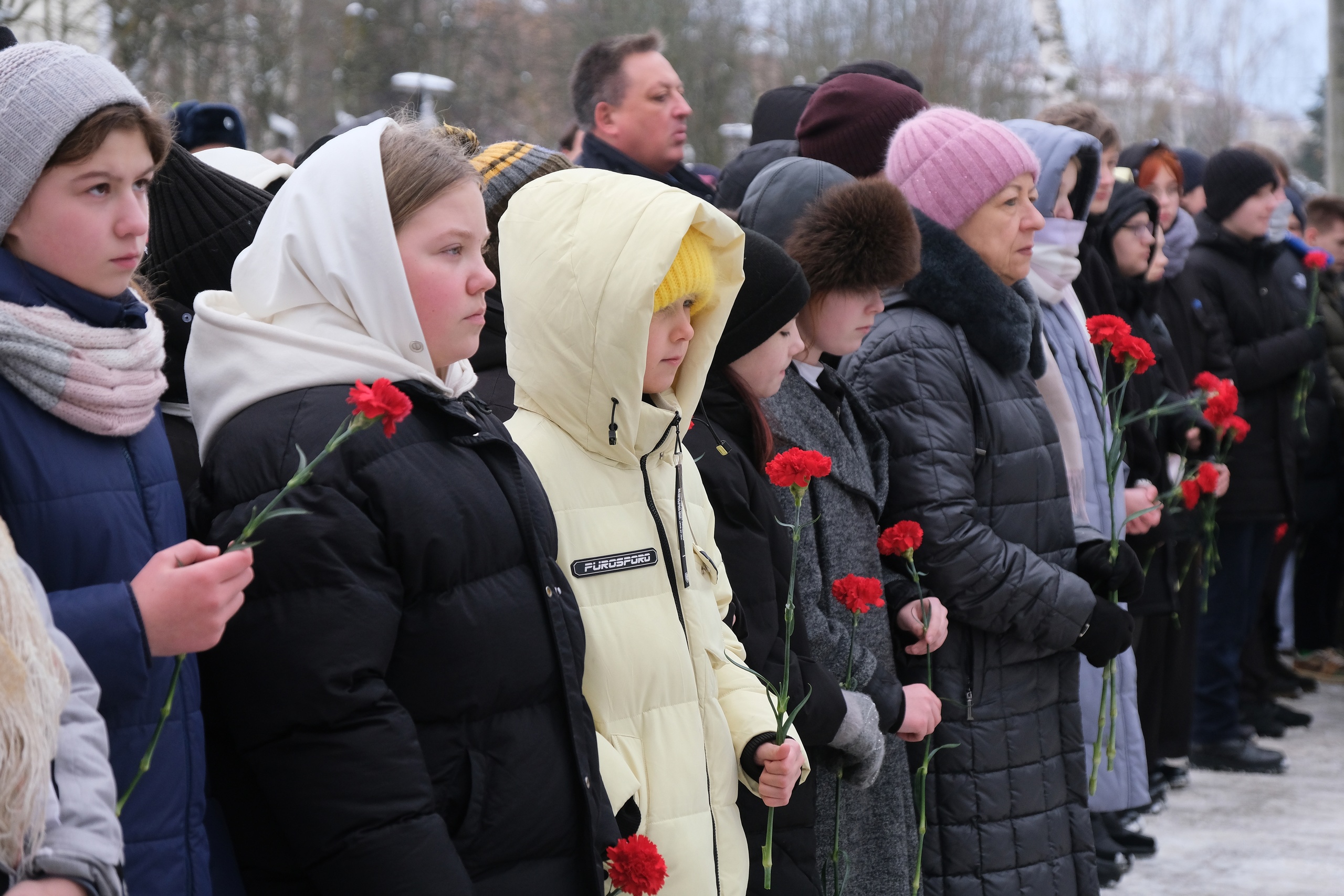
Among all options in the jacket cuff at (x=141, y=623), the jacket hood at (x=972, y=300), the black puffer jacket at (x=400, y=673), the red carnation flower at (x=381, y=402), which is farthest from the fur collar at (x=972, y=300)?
the jacket cuff at (x=141, y=623)

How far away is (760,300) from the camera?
3049 mm

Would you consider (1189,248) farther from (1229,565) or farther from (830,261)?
(830,261)

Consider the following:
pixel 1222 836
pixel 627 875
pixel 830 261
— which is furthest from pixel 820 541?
pixel 1222 836

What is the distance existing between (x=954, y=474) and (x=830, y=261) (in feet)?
2.12

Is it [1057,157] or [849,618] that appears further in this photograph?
[1057,157]

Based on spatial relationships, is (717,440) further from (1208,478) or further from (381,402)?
(1208,478)

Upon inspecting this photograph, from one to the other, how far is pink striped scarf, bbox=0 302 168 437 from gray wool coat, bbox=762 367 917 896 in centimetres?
164

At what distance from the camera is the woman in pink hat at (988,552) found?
3586 millimetres

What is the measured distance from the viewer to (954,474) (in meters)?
3.60

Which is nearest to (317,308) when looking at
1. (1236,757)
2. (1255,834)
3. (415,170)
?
(415,170)

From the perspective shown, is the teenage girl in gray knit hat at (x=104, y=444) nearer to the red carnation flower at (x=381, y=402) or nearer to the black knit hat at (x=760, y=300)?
the red carnation flower at (x=381, y=402)

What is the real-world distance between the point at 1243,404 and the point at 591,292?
4985 mm

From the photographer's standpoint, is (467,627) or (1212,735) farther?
(1212,735)

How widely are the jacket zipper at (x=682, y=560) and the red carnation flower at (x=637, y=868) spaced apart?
1.36ft
